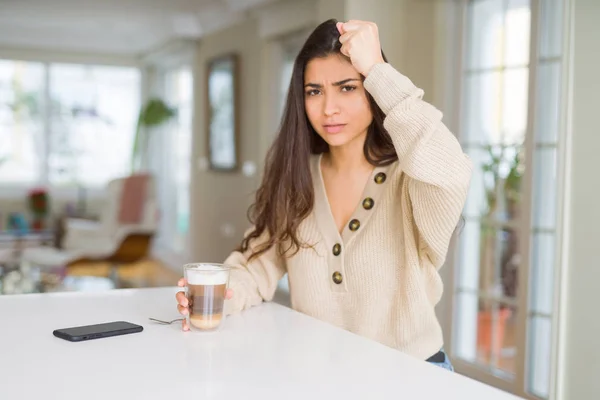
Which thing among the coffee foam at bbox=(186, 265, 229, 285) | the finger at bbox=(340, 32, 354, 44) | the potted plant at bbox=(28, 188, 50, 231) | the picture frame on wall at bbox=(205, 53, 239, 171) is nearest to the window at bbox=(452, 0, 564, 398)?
the finger at bbox=(340, 32, 354, 44)

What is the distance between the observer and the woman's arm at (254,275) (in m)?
1.60

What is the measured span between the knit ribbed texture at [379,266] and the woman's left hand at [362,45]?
3cm

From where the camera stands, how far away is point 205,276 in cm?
135

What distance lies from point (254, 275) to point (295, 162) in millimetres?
287

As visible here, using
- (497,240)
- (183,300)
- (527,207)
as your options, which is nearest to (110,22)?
(497,240)

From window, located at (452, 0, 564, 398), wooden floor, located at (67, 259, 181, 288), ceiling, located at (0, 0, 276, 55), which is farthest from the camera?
wooden floor, located at (67, 259, 181, 288)

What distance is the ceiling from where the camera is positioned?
670cm

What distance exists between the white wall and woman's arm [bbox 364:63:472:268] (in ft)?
5.00

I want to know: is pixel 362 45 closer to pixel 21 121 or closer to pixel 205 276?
pixel 205 276

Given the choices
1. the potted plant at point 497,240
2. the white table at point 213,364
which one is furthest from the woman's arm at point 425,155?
the potted plant at point 497,240

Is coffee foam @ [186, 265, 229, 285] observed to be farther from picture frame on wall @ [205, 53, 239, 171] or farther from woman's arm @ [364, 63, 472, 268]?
picture frame on wall @ [205, 53, 239, 171]

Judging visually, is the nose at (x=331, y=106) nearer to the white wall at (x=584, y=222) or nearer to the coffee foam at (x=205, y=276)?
the coffee foam at (x=205, y=276)

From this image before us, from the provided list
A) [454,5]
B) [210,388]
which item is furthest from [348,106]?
[454,5]

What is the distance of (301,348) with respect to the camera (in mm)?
1228
